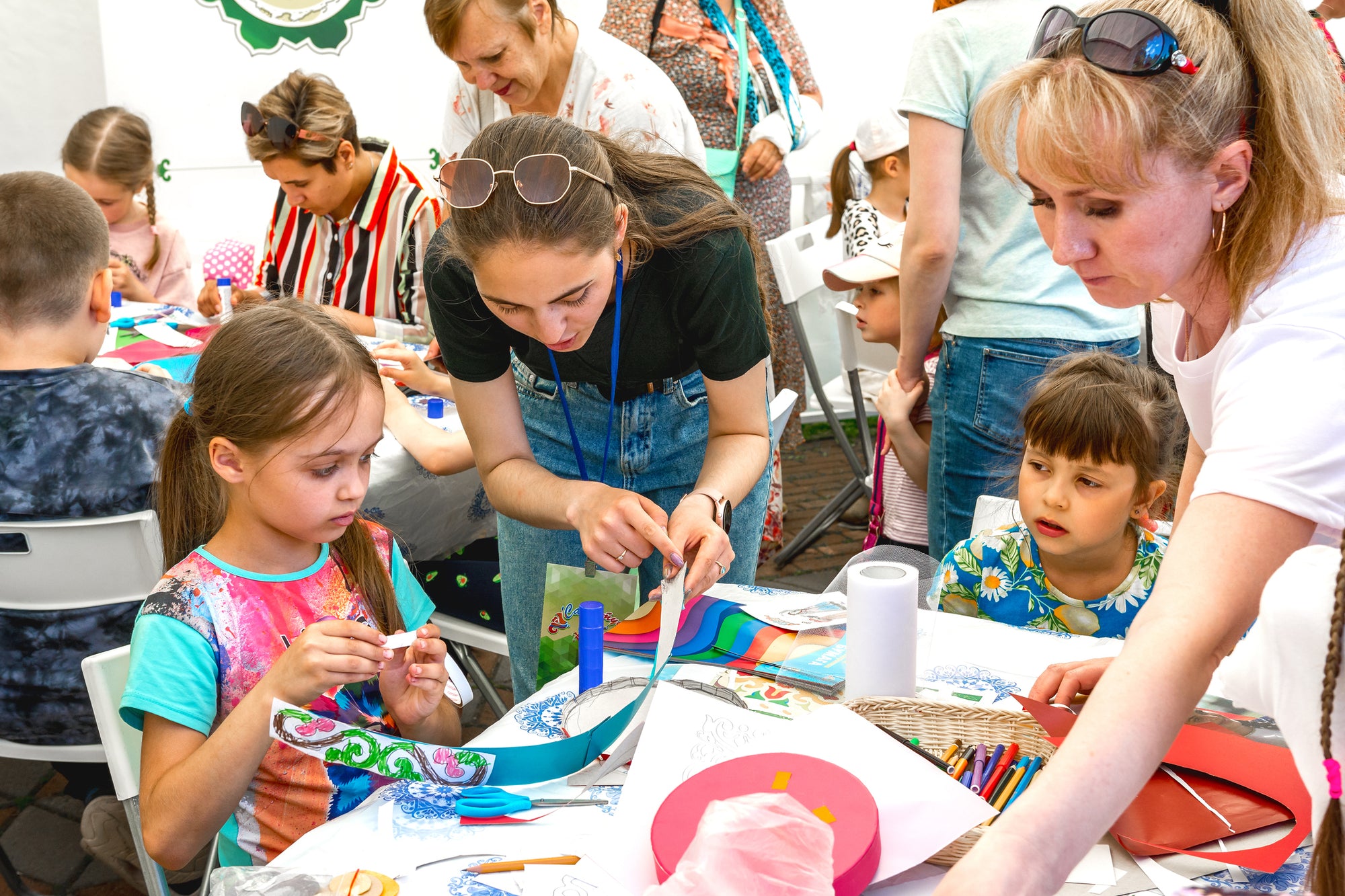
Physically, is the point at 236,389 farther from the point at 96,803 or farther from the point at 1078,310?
the point at 1078,310

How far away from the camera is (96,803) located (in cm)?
199

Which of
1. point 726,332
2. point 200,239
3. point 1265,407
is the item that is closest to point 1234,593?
point 1265,407

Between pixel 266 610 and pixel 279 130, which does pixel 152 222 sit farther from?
pixel 266 610

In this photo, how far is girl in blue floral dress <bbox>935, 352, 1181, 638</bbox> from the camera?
1916 mm

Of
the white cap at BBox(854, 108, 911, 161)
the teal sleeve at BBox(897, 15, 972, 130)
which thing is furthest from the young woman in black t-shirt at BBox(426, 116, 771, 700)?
the white cap at BBox(854, 108, 911, 161)

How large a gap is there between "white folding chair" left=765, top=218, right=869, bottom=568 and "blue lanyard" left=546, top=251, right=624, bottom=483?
1941 millimetres

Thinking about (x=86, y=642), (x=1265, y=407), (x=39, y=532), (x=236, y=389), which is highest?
(x=1265, y=407)

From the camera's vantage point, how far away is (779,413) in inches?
Result: 97.6

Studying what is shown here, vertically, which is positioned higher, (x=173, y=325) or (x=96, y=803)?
(x=173, y=325)

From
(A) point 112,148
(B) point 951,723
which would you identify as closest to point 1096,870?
(B) point 951,723

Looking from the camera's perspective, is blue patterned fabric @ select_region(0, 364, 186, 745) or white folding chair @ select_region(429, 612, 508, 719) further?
white folding chair @ select_region(429, 612, 508, 719)

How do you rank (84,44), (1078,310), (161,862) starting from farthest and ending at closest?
(84,44)
(1078,310)
(161,862)

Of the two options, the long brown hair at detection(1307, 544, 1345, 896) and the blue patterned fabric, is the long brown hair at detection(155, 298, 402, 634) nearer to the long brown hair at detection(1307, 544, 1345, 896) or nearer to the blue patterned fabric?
the blue patterned fabric

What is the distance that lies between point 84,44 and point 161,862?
189 inches
